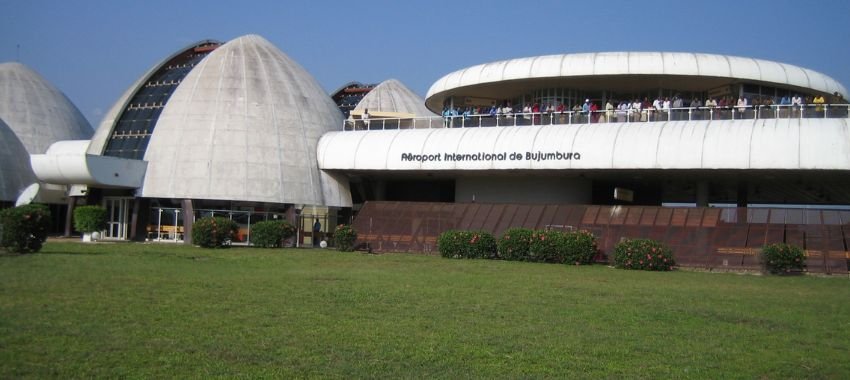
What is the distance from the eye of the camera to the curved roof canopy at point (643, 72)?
40.5 metres

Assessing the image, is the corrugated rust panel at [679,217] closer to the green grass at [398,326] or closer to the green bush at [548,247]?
the green bush at [548,247]

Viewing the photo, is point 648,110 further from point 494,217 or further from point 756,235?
point 494,217

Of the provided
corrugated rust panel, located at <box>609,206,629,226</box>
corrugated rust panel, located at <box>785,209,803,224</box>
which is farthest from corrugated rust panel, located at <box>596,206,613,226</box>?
corrugated rust panel, located at <box>785,209,803,224</box>

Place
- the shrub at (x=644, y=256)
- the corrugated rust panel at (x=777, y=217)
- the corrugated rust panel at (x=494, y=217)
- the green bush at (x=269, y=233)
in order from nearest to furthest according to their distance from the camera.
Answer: the shrub at (x=644, y=256) → the corrugated rust panel at (x=777, y=217) → the corrugated rust panel at (x=494, y=217) → the green bush at (x=269, y=233)

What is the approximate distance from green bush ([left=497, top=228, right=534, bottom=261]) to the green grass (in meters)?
9.35

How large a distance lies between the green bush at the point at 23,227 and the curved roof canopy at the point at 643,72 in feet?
78.5

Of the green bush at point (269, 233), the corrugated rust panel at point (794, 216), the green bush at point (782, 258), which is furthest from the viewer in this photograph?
the green bush at point (269, 233)

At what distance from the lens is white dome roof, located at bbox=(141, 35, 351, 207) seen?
141 ft

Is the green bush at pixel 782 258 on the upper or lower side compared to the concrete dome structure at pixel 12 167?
lower

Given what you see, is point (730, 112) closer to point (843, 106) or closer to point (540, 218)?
point (843, 106)

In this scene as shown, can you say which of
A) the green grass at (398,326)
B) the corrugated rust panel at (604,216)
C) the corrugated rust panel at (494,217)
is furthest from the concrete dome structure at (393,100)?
the green grass at (398,326)

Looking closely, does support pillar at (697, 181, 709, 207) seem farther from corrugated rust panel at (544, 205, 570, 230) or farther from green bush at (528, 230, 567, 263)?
green bush at (528, 230, 567, 263)

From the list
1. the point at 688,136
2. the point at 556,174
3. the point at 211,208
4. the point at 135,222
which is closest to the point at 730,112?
the point at 688,136

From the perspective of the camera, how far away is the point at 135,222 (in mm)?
43656
